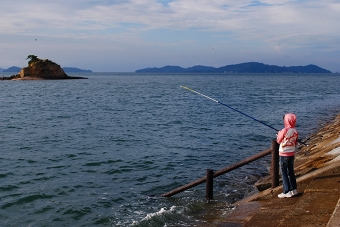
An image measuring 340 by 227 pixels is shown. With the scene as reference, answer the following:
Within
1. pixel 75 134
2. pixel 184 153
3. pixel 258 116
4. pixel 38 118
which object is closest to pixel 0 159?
pixel 75 134

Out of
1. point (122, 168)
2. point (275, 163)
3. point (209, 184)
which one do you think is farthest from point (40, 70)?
point (275, 163)

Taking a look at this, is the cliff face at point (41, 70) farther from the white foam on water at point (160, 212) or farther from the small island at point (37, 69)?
the white foam on water at point (160, 212)

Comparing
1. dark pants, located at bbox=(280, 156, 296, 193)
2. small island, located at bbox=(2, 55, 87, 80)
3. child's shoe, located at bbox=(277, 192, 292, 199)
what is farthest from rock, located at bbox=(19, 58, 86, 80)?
dark pants, located at bbox=(280, 156, 296, 193)

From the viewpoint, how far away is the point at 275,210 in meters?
7.83

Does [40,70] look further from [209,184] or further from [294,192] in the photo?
[294,192]

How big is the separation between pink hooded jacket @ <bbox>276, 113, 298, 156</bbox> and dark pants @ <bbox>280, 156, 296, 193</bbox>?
5.1 inches

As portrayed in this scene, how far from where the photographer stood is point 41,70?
114 m

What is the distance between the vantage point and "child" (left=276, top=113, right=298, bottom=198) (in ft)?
26.1

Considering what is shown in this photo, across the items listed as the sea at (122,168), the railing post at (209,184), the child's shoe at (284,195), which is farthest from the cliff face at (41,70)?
the child's shoe at (284,195)

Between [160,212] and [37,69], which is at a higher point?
[37,69]

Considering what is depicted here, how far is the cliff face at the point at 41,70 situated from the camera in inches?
4430

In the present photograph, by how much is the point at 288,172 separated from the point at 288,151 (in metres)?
0.47

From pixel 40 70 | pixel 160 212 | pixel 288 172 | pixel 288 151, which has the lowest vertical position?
pixel 160 212

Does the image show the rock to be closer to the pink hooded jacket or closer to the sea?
the sea
